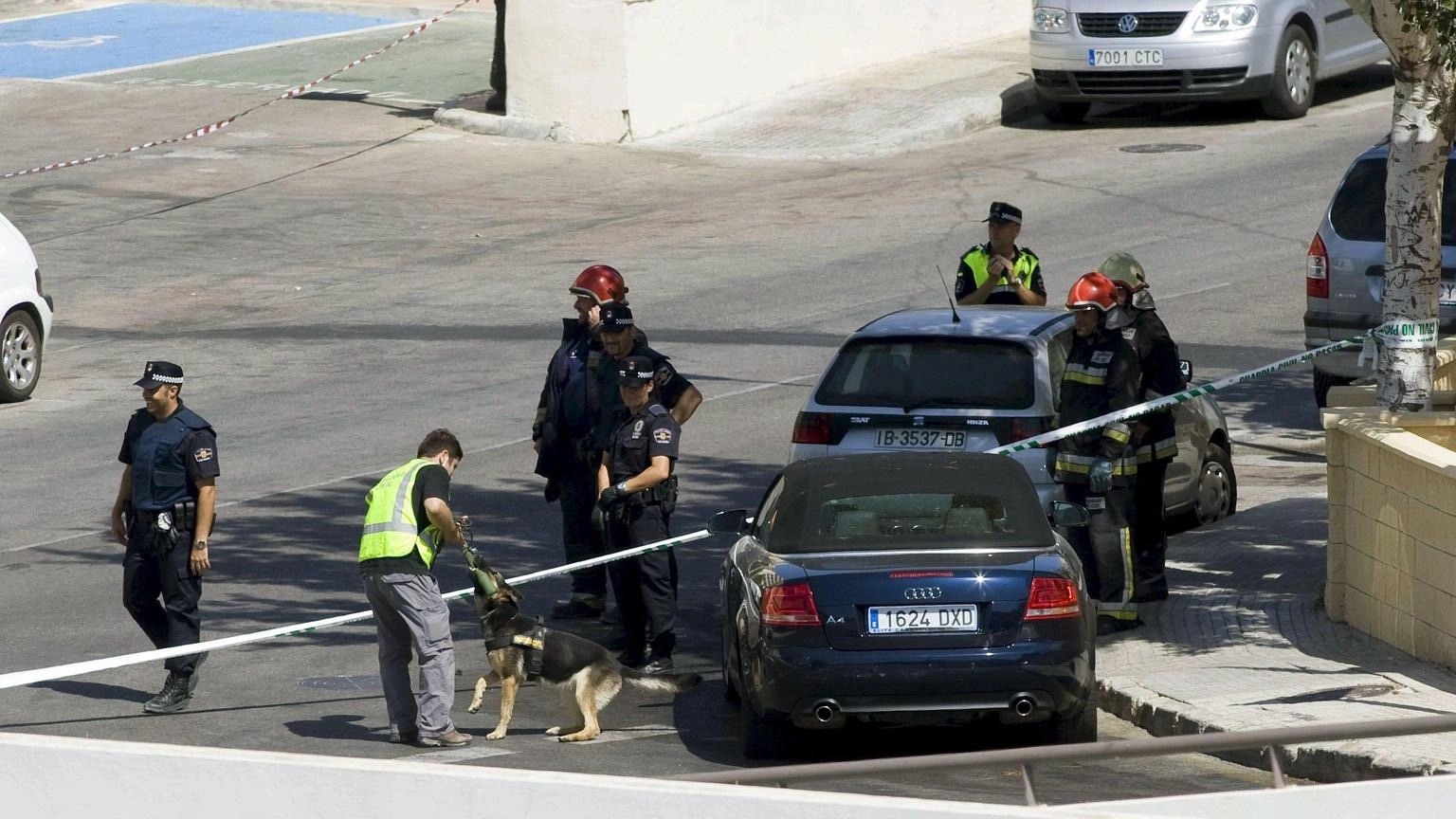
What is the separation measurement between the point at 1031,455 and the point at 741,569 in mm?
2385

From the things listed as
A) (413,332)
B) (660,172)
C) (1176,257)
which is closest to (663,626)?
(413,332)

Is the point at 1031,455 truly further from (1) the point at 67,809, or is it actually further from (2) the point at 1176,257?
(2) the point at 1176,257

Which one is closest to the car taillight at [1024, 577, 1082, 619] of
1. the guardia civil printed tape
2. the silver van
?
the guardia civil printed tape

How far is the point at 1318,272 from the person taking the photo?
48.2 ft

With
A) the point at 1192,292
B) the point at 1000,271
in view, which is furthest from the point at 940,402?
the point at 1192,292

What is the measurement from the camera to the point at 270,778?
Result: 613 cm

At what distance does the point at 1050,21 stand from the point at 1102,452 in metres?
14.2

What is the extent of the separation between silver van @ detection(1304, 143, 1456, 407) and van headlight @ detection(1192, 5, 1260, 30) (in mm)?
9114

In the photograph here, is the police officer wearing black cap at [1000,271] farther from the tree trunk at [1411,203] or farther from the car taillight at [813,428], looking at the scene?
the tree trunk at [1411,203]

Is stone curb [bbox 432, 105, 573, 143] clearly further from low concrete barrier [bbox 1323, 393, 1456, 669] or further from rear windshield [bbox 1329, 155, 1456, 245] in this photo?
low concrete barrier [bbox 1323, 393, 1456, 669]

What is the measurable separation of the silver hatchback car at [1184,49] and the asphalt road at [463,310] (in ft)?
1.92

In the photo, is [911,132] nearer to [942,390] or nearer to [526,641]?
[942,390]

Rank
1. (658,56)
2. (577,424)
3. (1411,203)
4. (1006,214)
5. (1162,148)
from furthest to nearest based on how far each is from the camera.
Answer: (658,56), (1162,148), (1006,214), (577,424), (1411,203)

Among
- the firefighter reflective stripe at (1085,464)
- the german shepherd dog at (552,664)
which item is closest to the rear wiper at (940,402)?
the firefighter reflective stripe at (1085,464)
